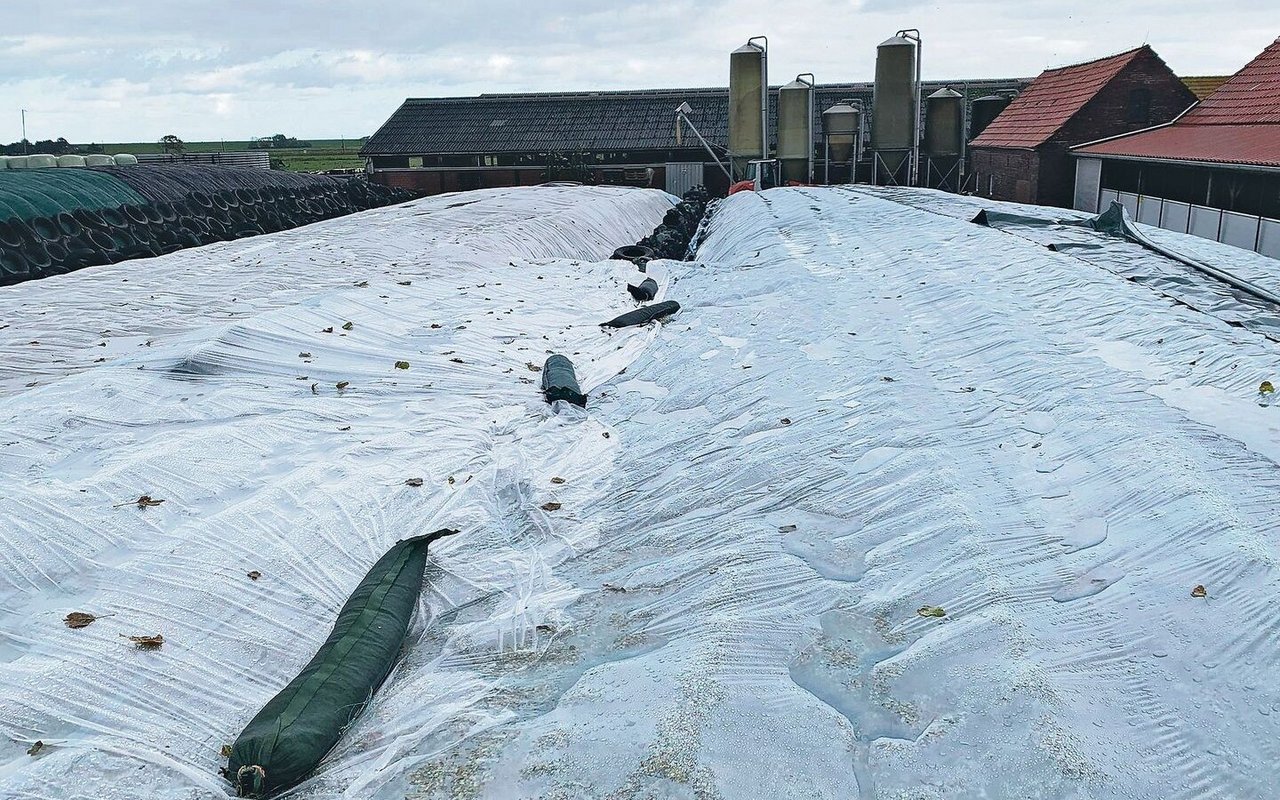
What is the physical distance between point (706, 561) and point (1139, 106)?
71.3ft

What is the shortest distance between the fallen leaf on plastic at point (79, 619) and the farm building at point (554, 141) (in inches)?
1121

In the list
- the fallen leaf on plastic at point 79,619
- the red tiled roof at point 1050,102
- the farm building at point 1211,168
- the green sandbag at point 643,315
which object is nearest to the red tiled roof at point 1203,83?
the red tiled roof at point 1050,102

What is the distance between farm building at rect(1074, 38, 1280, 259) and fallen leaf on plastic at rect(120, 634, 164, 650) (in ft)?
47.5

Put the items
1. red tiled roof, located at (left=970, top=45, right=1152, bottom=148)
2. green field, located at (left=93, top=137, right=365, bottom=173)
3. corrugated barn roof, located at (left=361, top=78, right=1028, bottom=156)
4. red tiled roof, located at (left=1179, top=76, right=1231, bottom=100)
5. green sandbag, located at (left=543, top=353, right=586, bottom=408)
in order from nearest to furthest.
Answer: green sandbag, located at (left=543, top=353, right=586, bottom=408) → red tiled roof, located at (left=970, top=45, right=1152, bottom=148) → red tiled roof, located at (left=1179, top=76, right=1231, bottom=100) → corrugated barn roof, located at (left=361, top=78, right=1028, bottom=156) → green field, located at (left=93, top=137, right=365, bottom=173)

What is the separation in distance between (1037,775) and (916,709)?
487mm

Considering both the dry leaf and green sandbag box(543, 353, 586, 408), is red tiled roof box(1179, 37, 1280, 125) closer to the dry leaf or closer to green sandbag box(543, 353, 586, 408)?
green sandbag box(543, 353, 586, 408)

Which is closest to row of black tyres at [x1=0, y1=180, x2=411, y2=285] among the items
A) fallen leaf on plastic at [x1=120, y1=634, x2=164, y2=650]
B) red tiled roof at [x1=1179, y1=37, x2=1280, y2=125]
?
fallen leaf on plastic at [x1=120, y1=634, x2=164, y2=650]

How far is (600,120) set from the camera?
1321 inches

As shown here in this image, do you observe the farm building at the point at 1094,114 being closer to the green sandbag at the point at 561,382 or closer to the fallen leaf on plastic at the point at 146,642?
the green sandbag at the point at 561,382

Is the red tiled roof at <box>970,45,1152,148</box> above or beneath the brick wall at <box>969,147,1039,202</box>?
above

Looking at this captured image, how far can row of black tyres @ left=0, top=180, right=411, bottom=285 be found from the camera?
13.3 m

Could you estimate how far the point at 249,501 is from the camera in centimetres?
496

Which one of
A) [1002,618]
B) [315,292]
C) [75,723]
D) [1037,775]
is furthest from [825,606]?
[315,292]

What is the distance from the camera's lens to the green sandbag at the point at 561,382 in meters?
7.32
